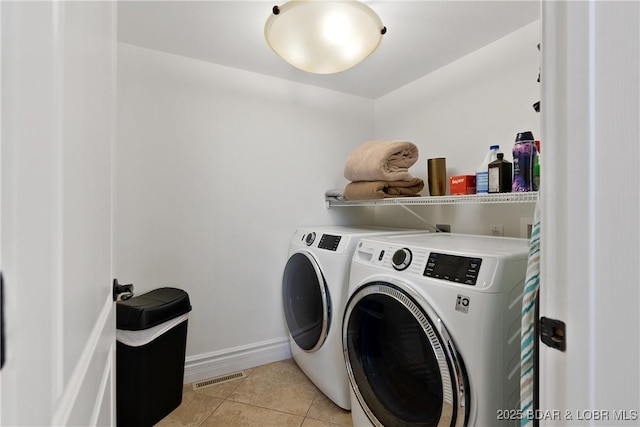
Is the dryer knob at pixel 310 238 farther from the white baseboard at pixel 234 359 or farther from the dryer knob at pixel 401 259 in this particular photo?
the white baseboard at pixel 234 359

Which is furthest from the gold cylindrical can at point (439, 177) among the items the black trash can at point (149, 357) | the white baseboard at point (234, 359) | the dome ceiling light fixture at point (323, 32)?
the black trash can at point (149, 357)

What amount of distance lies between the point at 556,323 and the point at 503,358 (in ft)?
1.68

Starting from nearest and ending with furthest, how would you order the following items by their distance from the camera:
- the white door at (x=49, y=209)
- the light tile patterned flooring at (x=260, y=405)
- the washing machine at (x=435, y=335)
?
1. the white door at (x=49, y=209)
2. the washing machine at (x=435, y=335)
3. the light tile patterned flooring at (x=260, y=405)

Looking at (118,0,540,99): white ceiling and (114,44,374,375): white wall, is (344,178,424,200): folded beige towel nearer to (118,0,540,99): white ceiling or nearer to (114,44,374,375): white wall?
(114,44,374,375): white wall

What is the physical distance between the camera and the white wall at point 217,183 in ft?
5.80

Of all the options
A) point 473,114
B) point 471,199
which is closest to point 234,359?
point 471,199

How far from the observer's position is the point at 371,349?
1292 mm

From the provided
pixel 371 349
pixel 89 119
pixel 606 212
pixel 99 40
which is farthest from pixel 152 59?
pixel 606 212

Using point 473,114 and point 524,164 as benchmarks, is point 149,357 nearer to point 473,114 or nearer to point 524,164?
point 524,164

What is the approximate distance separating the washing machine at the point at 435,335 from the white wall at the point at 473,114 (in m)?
0.85

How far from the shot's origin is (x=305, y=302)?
6.09 feet

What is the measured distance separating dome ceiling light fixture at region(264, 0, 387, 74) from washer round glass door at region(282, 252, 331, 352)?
3.56 feet

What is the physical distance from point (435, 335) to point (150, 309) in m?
1.32

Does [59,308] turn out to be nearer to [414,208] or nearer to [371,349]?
[371,349]
